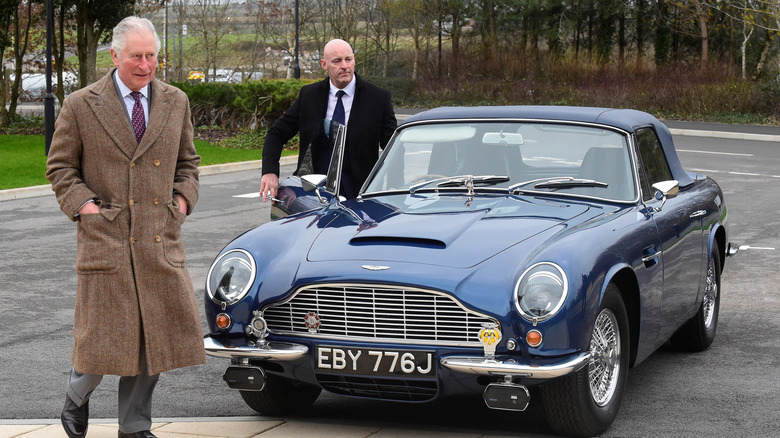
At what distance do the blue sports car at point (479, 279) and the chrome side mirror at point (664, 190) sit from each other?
0.05 feet

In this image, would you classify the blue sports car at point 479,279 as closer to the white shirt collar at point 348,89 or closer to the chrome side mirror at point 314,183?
the chrome side mirror at point 314,183

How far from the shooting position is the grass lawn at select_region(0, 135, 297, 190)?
17922 mm

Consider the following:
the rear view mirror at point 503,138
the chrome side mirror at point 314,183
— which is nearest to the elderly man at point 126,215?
the chrome side mirror at point 314,183

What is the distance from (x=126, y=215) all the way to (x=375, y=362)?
1.25 meters

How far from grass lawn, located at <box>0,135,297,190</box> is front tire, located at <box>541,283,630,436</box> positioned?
13207 mm

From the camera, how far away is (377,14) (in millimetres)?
61656

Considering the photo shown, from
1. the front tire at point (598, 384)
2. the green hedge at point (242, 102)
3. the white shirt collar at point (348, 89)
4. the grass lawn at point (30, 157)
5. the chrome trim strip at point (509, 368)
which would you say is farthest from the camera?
the green hedge at point (242, 102)

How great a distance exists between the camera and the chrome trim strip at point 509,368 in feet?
15.7

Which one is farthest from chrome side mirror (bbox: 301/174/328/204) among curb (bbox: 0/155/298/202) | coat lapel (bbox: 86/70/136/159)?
curb (bbox: 0/155/298/202)

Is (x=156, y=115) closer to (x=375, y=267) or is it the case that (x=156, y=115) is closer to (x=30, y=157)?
(x=375, y=267)

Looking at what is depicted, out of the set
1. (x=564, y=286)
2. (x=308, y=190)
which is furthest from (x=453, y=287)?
(x=308, y=190)

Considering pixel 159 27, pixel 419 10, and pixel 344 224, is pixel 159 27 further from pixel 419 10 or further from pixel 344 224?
pixel 344 224

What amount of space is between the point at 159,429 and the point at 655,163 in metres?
3.44

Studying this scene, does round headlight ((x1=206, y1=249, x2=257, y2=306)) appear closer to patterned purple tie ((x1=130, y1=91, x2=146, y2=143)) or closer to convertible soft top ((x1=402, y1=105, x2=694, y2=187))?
patterned purple tie ((x1=130, y1=91, x2=146, y2=143))
